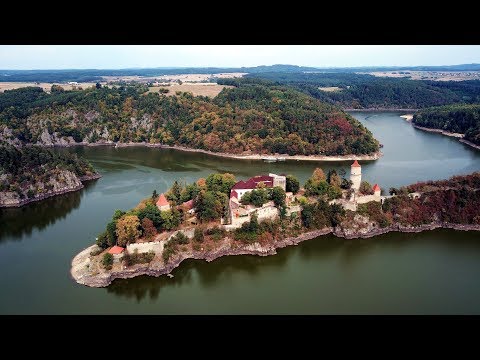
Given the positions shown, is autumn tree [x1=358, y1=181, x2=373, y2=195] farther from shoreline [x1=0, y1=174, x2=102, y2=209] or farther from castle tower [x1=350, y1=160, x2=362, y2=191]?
shoreline [x1=0, y1=174, x2=102, y2=209]

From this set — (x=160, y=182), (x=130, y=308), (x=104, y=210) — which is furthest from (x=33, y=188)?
(x=130, y=308)

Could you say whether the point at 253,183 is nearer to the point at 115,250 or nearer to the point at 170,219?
the point at 170,219

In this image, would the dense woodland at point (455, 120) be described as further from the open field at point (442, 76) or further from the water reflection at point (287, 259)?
the open field at point (442, 76)

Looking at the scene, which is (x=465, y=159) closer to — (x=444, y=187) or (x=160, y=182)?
(x=444, y=187)

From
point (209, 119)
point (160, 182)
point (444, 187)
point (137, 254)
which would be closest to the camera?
point (137, 254)

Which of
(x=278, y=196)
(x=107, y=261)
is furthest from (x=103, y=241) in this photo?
(x=278, y=196)

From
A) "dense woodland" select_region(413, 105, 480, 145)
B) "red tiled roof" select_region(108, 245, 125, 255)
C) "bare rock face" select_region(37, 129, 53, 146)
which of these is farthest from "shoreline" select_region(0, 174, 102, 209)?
"dense woodland" select_region(413, 105, 480, 145)
